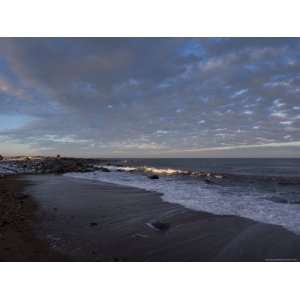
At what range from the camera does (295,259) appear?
5086mm

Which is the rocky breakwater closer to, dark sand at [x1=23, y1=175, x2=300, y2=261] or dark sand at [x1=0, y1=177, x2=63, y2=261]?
dark sand at [x1=0, y1=177, x2=63, y2=261]

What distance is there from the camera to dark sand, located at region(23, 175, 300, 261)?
17.2ft

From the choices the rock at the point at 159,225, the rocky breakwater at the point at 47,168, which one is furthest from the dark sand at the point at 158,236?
the rocky breakwater at the point at 47,168

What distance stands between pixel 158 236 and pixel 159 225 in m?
0.89

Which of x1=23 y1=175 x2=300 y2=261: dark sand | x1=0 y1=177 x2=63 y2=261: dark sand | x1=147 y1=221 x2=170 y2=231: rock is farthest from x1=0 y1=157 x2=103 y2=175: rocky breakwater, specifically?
x1=147 y1=221 x2=170 y2=231: rock

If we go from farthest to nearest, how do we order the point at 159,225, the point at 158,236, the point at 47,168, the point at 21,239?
1. the point at 47,168
2. the point at 159,225
3. the point at 158,236
4. the point at 21,239

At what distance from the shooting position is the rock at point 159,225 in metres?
7.01

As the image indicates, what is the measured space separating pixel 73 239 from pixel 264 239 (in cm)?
529

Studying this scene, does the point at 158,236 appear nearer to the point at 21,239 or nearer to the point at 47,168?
the point at 21,239

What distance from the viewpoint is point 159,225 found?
720 cm

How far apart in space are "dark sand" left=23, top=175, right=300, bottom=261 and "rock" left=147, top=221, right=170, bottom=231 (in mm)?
172

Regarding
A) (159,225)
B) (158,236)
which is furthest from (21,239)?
(159,225)
